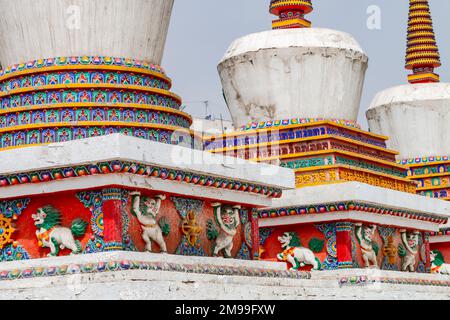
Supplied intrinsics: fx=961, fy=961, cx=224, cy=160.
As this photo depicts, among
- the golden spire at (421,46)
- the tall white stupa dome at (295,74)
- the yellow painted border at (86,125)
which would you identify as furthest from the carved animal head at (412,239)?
the yellow painted border at (86,125)

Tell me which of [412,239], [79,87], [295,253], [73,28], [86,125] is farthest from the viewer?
[412,239]

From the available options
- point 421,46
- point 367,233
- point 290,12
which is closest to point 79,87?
point 367,233

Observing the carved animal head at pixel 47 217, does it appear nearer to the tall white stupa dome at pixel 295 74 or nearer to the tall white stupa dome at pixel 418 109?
the tall white stupa dome at pixel 295 74


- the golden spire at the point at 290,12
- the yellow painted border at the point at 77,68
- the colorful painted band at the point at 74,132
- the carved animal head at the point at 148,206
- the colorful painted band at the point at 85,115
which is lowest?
the carved animal head at the point at 148,206

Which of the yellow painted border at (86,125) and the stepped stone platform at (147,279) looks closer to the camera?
the stepped stone platform at (147,279)

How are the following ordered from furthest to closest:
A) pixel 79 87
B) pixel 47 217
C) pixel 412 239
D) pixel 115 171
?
pixel 412 239, pixel 79 87, pixel 47 217, pixel 115 171

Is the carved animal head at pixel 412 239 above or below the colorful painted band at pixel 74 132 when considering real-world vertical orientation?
below

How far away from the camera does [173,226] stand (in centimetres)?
1022

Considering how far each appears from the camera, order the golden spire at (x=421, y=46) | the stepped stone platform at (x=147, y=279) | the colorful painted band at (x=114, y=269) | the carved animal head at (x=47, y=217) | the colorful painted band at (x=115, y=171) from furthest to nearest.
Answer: the golden spire at (x=421, y=46), the carved animal head at (x=47, y=217), the colorful painted band at (x=115, y=171), the colorful painted band at (x=114, y=269), the stepped stone platform at (x=147, y=279)

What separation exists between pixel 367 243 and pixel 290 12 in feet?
14.1

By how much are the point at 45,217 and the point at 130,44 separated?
2.94m

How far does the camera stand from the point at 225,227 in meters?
11.0

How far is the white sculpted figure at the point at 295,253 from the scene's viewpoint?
13477 millimetres

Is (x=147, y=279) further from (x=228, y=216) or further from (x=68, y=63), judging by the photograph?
(x=68, y=63)
